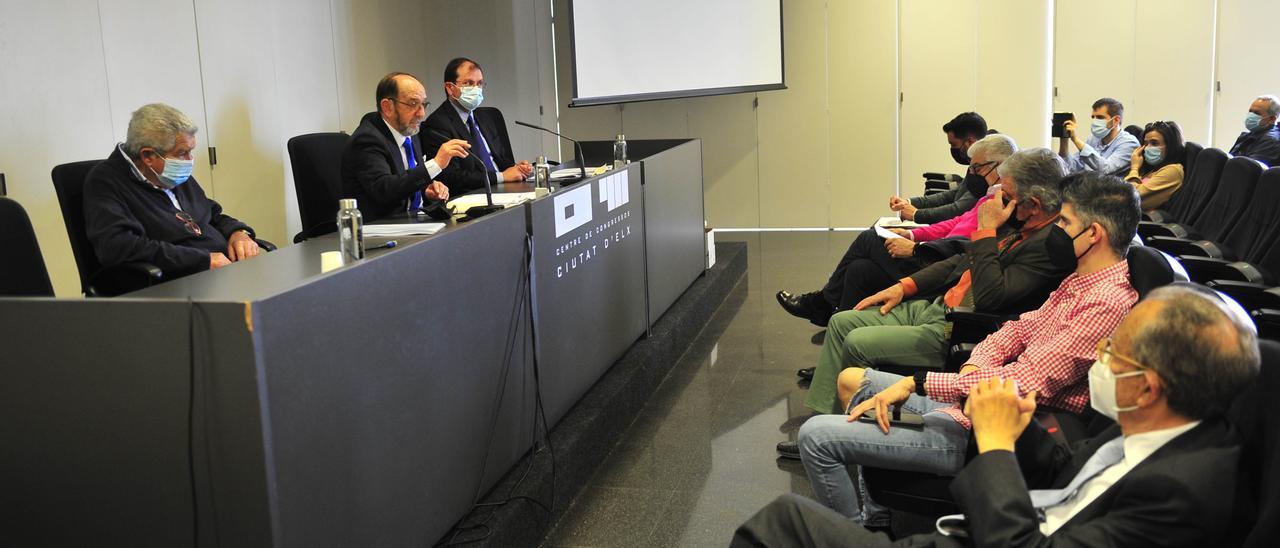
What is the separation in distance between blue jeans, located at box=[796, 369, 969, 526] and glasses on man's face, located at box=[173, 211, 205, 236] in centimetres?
230

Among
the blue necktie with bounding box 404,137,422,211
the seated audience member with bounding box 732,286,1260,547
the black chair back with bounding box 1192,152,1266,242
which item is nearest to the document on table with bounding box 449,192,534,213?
the blue necktie with bounding box 404,137,422,211

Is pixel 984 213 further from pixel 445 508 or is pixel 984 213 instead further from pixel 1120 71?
pixel 1120 71

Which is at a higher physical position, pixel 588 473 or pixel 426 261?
pixel 426 261

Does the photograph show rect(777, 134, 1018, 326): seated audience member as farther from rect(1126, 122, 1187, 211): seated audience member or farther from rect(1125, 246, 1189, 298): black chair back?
rect(1126, 122, 1187, 211): seated audience member

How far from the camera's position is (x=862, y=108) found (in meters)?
9.05

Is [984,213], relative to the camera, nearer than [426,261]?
No

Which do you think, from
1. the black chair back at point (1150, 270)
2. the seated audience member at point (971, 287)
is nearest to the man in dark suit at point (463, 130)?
the seated audience member at point (971, 287)

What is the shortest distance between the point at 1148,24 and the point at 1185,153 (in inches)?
115

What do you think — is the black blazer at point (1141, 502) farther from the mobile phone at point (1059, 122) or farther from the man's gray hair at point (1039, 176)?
the mobile phone at point (1059, 122)

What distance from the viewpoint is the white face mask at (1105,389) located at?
5.90 ft

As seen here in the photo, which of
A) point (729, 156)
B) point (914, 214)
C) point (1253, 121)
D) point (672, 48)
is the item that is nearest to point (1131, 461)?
point (914, 214)

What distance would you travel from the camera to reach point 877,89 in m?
8.98

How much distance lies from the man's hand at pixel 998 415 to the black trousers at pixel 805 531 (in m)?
0.21

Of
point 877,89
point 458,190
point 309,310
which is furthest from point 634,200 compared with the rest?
point 877,89
